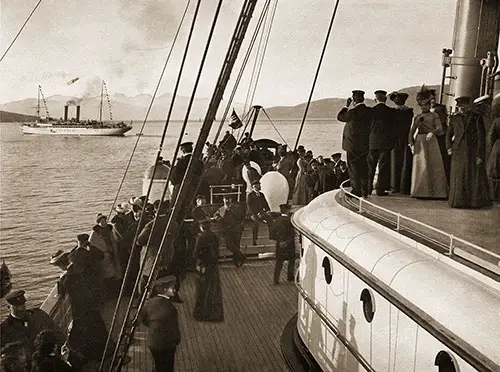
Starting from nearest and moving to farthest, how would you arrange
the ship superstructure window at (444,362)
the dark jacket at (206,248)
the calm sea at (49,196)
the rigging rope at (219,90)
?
the ship superstructure window at (444,362) → the rigging rope at (219,90) → the dark jacket at (206,248) → the calm sea at (49,196)

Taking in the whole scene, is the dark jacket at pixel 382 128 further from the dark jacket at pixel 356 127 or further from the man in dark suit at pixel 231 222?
the man in dark suit at pixel 231 222

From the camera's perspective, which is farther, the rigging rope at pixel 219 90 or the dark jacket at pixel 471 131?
the dark jacket at pixel 471 131

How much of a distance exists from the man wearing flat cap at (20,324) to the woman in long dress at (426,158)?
3899 mm

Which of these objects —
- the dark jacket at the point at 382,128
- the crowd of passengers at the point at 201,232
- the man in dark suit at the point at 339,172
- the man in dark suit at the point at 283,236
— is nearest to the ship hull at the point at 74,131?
the man in dark suit at the point at 339,172

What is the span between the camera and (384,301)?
3.91 meters

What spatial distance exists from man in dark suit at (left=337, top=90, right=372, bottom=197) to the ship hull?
213 ft

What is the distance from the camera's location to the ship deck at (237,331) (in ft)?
19.2

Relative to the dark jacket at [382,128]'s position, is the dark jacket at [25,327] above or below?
below

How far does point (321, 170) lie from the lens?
12391 millimetres

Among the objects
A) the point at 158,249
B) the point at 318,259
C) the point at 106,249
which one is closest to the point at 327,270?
the point at 318,259

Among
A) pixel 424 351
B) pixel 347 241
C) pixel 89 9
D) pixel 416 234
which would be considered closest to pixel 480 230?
pixel 416 234

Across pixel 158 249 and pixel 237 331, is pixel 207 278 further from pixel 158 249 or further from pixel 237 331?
pixel 158 249

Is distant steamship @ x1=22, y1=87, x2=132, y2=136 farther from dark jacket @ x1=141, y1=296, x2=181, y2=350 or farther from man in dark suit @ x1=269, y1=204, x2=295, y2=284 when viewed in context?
dark jacket @ x1=141, y1=296, x2=181, y2=350

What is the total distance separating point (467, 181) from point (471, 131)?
0.48 m
